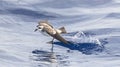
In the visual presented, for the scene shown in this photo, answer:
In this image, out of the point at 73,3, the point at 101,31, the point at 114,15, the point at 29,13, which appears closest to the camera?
the point at 101,31

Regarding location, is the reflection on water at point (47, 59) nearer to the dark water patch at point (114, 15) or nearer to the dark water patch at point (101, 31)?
the dark water patch at point (101, 31)

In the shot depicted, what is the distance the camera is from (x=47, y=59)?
8.53m

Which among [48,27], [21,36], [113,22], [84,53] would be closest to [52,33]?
[48,27]

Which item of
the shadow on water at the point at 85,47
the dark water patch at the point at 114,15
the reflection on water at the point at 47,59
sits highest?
the dark water patch at the point at 114,15

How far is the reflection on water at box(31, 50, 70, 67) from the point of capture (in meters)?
8.28

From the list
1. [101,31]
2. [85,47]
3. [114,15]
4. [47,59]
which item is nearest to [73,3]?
[114,15]

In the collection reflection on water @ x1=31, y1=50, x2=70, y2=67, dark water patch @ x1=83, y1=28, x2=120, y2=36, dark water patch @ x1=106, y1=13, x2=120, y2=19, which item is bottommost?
reflection on water @ x1=31, y1=50, x2=70, y2=67

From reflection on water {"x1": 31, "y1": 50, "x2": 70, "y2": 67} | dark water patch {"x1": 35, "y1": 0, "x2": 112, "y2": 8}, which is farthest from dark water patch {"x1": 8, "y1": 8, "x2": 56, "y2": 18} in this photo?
reflection on water {"x1": 31, "y1": 50, "x2": 70, "y2": 67}

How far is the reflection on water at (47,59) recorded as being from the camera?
8.28 metres

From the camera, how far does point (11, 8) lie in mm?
12047

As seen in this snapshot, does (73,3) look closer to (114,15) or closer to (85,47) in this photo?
(114,15)

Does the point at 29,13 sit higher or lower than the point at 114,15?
higher

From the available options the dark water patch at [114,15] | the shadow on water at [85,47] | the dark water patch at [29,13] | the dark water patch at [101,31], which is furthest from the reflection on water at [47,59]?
the dark water patch at [114,15]

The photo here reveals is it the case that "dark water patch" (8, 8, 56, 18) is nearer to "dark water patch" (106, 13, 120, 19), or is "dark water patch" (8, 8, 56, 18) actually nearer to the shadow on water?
"dark water patch" (106, 13, 120, 19)
